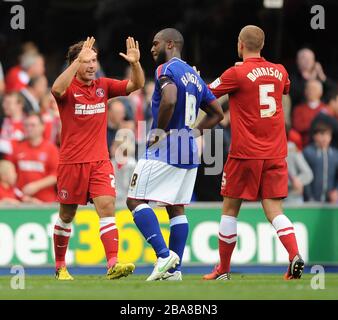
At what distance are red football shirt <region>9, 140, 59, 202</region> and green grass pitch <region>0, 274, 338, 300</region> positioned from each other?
16.8 ft

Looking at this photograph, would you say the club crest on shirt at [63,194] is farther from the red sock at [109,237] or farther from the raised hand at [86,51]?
the raised hand at [86,51]

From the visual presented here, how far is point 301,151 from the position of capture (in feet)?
57.8

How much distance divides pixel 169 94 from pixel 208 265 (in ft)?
16.7

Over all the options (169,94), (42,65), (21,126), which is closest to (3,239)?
(21,126)

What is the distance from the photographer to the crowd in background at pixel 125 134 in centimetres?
1681

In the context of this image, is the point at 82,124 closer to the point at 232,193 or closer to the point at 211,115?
the point at 211,115

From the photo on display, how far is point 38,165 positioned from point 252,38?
610 centimetres

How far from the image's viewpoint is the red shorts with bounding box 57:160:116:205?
38.2ft

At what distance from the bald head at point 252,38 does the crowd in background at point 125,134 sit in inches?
192

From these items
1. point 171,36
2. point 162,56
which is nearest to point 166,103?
point 162,56

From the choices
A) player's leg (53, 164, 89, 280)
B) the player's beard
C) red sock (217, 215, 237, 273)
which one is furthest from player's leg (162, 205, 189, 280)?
the player's beard

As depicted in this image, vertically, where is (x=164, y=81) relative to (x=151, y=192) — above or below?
above

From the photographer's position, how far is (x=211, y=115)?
11.6 meters

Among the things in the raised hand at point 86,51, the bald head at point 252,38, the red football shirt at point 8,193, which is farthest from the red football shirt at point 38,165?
A: the bald head at point 252,38
